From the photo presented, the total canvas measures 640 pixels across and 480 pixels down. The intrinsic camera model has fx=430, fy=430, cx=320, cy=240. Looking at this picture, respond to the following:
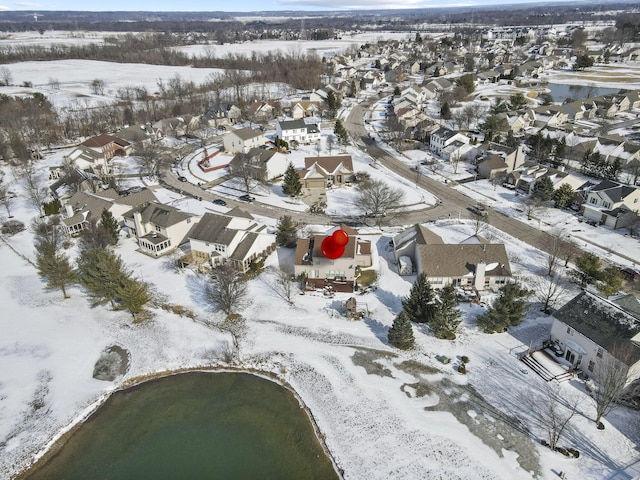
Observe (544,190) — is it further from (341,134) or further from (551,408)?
(341,134)

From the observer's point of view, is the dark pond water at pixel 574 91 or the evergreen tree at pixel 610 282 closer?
the evergreen tree at pixel 610 282

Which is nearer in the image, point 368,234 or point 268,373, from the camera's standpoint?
point 268,373

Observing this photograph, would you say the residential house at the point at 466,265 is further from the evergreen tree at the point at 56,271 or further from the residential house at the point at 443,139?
the residential house at the point at 443,139

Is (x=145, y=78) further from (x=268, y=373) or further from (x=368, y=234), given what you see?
(x=268, y=373)

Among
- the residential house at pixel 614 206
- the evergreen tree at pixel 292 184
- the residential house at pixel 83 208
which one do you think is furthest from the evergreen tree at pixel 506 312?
the residential house at pixel 83 208

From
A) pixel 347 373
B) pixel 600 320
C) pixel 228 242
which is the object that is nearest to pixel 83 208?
pixel 228 242

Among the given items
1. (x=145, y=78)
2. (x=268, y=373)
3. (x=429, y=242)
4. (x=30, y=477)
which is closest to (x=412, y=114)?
(x=429, y=242)

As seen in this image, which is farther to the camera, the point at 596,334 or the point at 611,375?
the point at 596,334
